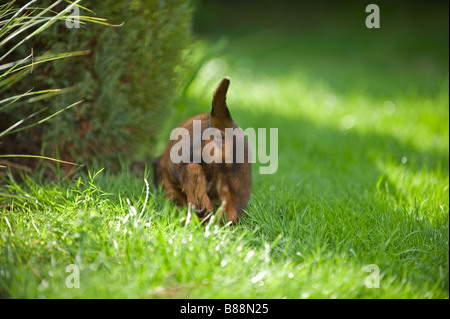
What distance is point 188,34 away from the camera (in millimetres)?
3357

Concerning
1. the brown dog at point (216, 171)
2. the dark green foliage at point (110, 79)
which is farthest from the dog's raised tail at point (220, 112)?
the dark green foliage at point (110, 79)

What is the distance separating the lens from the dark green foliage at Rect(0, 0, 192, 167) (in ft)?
9.06

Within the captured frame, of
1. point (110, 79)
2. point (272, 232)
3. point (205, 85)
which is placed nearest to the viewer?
point (272, 232)

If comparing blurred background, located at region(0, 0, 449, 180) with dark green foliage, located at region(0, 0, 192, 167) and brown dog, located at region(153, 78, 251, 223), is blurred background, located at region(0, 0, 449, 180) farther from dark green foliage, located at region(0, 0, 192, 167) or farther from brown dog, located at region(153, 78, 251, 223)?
brown dog, located at region(153, 78, 251, 223)

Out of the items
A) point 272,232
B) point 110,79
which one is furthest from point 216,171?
point 110,79

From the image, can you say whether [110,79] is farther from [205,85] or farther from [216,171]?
[205,85]

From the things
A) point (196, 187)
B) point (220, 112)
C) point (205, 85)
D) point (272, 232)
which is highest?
point (205, 85)

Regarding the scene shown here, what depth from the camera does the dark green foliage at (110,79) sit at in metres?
2.76

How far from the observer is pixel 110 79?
2.93 m

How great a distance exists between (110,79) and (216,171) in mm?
1176

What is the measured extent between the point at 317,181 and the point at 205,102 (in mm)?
1457

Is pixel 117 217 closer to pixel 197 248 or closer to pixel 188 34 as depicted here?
pixel 197 248

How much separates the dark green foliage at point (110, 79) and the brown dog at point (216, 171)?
2.84ft
